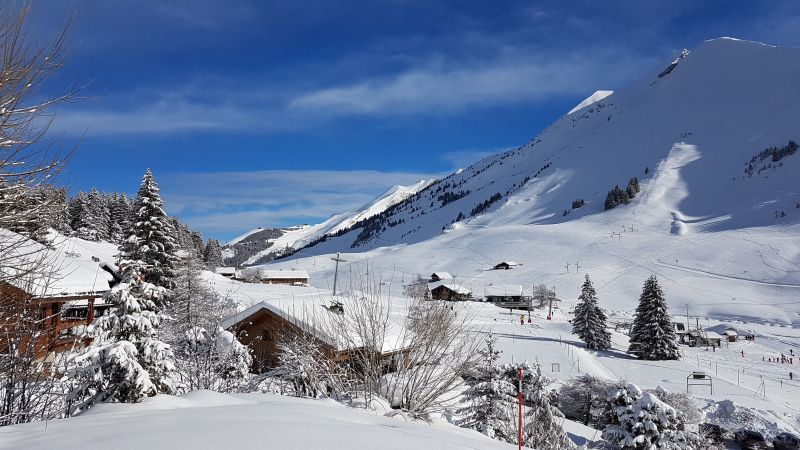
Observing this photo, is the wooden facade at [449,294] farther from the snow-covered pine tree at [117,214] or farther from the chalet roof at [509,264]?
the snow-covered pine tree at [117,214]

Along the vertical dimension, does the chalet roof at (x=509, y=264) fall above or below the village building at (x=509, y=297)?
above

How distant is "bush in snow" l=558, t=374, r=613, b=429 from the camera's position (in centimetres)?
2523

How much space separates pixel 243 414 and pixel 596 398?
24103 mm

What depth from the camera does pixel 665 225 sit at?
11200cm

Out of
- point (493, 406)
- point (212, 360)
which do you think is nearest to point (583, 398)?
point (493, 406)

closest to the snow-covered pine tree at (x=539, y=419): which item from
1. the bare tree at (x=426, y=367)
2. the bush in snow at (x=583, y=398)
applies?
the bare tree at (x=426, y=367)

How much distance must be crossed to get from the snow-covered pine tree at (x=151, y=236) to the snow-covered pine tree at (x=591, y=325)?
37.8 meters

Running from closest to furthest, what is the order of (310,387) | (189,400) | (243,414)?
(243,414), (189,400), (310,387)

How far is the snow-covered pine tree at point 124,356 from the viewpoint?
6.84 meters

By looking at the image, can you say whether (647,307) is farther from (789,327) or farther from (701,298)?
(701,298)

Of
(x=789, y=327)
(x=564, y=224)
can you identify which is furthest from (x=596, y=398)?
(x=564, y=224)

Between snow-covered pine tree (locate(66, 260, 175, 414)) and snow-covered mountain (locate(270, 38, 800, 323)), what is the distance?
37.2 meters

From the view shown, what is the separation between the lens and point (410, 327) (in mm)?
10391

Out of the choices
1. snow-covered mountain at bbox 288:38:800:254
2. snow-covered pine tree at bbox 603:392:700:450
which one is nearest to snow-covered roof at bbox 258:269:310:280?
snow-covered mountain at bbox 288:38:800:254
